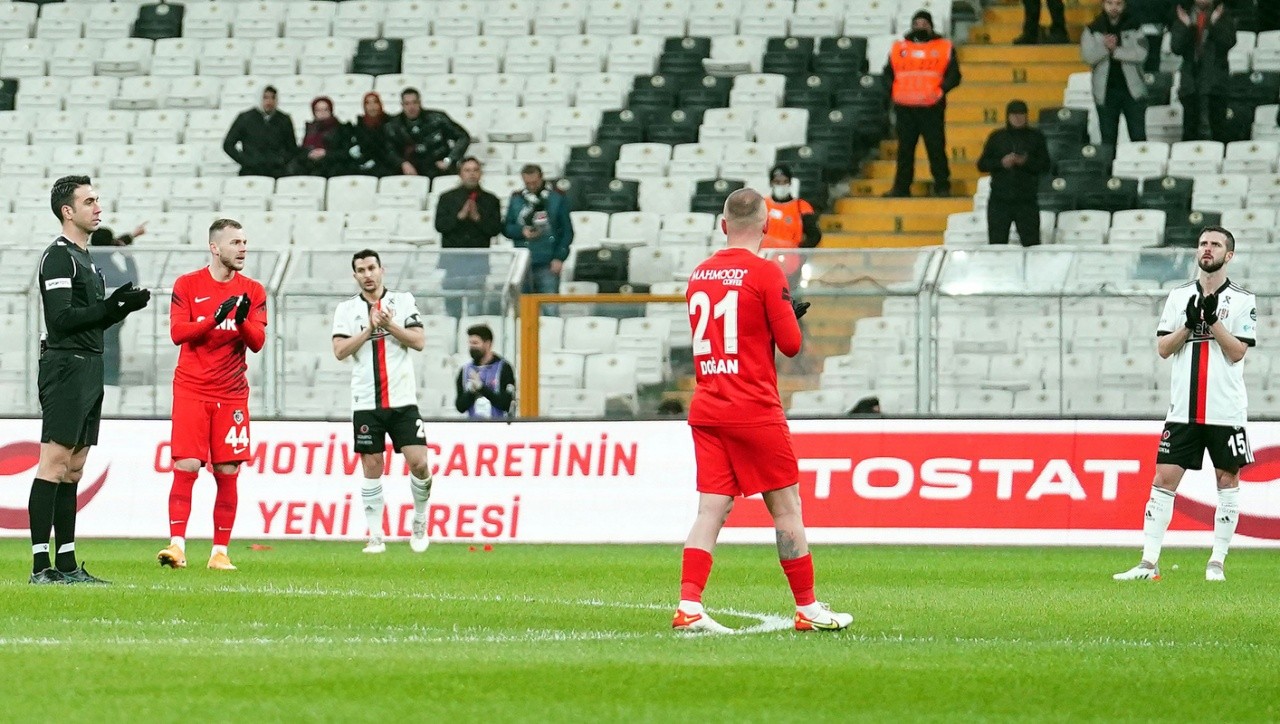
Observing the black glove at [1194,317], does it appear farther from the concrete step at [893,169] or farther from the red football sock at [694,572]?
the concrete step at [893,169]

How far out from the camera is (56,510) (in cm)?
1141

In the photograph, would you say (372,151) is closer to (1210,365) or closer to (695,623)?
(1210,365)

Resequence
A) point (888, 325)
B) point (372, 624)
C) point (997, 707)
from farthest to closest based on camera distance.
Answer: point (888, 325), point (372, 624), point (997, 707)

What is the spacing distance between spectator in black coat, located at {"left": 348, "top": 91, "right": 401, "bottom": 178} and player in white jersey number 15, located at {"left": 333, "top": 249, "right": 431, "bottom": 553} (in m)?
9.05

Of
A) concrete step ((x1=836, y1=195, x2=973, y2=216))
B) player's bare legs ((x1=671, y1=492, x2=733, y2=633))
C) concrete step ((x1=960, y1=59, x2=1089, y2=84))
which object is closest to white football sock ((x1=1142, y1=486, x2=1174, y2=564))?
player's bare legs ((x1=671, y1=492, x2=733, y2=633))

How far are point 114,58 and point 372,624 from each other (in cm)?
1978

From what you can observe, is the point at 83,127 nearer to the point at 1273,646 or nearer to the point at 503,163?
the point at 503,163

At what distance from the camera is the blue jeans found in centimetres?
1873

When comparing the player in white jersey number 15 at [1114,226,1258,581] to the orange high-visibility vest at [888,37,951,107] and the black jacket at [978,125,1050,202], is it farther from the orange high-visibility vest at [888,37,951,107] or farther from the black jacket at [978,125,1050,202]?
the orange high-visibility vest at [888,37,951,107]

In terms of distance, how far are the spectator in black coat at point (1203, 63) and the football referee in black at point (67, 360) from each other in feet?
48.9

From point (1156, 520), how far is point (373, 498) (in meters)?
6.07

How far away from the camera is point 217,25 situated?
27812mm

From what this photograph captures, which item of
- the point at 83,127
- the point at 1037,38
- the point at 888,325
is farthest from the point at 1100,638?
the point at 83,127

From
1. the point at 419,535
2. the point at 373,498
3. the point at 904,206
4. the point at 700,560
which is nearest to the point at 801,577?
the point at 700,560
